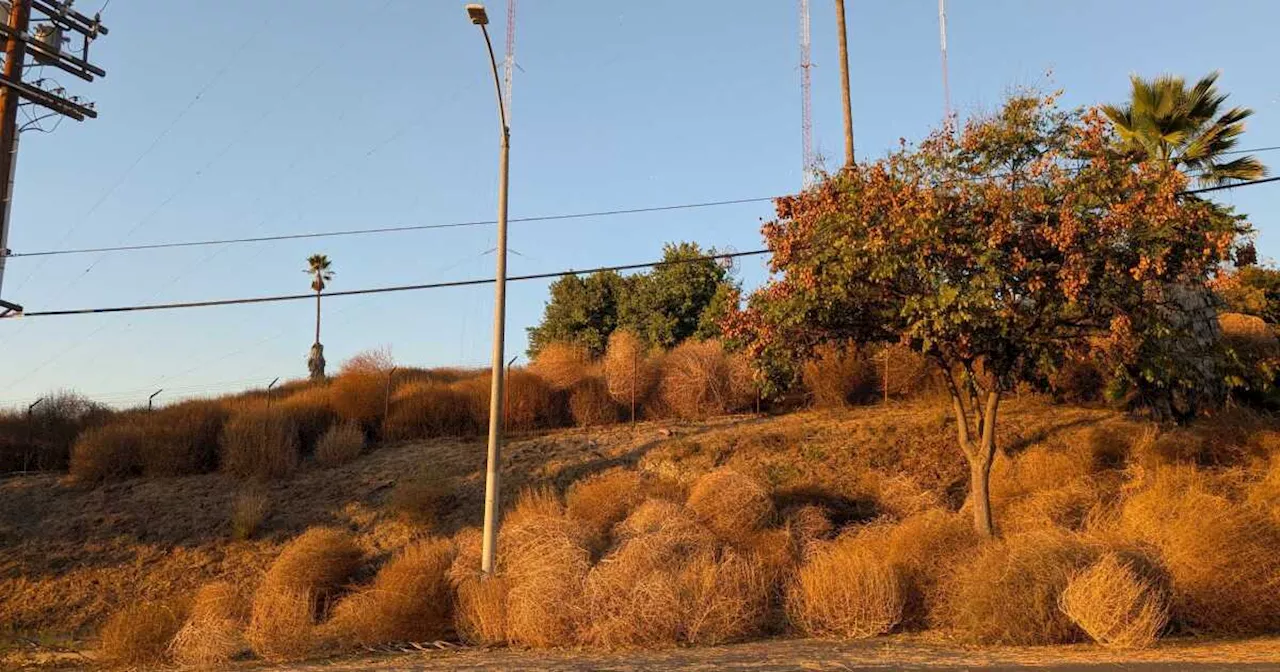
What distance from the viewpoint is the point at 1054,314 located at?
48.1ft

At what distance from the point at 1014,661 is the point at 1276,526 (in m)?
5.34

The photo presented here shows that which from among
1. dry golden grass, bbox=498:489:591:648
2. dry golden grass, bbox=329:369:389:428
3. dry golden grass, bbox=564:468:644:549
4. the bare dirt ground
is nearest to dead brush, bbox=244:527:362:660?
the bare dirt ground

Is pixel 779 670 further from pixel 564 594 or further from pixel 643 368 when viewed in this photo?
pixel 643 368

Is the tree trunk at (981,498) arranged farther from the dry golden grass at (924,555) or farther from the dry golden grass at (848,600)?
the dry golden grass at (848,600)

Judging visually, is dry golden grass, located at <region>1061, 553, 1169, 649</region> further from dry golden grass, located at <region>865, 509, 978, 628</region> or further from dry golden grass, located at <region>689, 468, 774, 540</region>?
dry golden grass, located at <region>689, 468, 774, 540</region>

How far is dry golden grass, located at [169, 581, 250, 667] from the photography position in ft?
42.9

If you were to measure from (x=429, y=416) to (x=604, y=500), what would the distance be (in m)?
10.4

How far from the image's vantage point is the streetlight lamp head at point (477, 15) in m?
14.3

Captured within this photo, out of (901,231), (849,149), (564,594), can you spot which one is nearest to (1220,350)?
(901,231)

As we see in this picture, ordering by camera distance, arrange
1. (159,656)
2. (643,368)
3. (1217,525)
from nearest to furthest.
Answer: (1217,525), (159,656), (643,368)

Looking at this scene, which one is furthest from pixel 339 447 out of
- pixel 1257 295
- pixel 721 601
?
pixel 1257 295

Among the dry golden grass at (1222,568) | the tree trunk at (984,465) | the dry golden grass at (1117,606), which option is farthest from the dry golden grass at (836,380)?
the dry golden grass at (1117,606)

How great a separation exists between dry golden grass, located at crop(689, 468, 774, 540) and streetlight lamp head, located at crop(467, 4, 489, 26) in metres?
9.08

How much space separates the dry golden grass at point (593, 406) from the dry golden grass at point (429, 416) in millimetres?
2913
